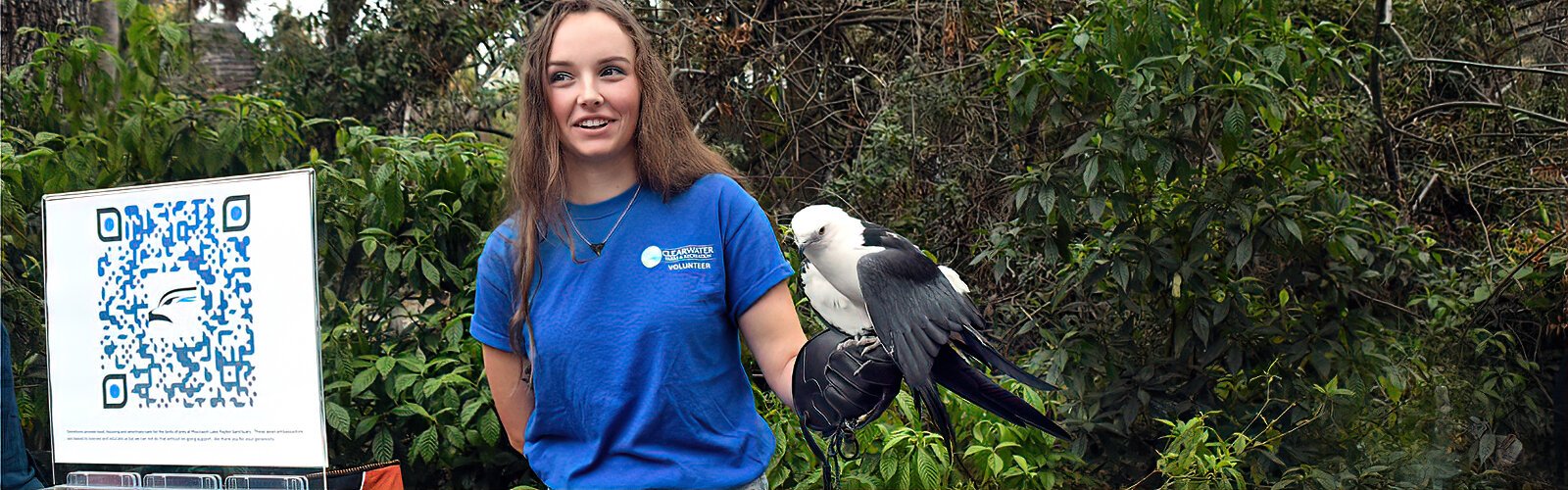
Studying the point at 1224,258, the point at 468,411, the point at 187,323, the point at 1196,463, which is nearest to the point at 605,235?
the point at 187,323

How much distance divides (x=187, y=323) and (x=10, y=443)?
0.68 metres

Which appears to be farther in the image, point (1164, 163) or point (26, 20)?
point (26, 20)

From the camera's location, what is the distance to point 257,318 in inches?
82.1

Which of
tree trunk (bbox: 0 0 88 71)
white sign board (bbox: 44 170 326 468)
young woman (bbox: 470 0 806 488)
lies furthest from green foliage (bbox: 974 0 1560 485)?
tree trunk (bbox: 0 0 88 71)

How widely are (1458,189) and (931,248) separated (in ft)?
6.20

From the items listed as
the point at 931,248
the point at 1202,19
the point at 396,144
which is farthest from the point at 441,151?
the point at 1202,19

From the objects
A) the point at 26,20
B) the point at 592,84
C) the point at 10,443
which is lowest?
the point at 10,443

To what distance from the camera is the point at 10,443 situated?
2.45 m

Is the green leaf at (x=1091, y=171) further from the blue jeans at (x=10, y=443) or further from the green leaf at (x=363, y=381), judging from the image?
the blue jeans at (x=10, y=443)

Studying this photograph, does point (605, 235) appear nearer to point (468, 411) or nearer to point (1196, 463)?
point (468, 411)

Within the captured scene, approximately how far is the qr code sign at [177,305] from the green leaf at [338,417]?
1.81ft

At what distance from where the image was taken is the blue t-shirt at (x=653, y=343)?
1309 millimetres

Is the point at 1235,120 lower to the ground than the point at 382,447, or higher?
higher

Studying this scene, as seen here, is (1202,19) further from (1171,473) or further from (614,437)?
(614,437)
